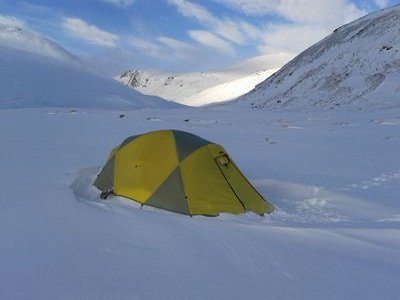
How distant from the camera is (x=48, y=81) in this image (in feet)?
110

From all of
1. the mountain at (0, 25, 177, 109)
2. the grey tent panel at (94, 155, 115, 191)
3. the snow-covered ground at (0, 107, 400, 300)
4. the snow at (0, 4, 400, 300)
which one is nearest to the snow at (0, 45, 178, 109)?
the mountain at (0, 25, 177, 109)

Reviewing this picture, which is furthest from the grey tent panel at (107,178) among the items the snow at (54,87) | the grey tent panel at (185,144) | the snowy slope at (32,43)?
the snowy slope at (32,43)

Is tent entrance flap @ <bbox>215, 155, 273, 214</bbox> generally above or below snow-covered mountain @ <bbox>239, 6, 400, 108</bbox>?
below

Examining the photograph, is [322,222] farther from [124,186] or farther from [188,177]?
[124,186]

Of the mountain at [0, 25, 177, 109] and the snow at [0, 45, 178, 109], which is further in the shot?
the mountain at [0, 25, 177, 109]

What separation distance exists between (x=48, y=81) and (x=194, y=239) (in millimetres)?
30253

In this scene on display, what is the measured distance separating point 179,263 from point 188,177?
119 inches

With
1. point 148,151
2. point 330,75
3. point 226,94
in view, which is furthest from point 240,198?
point 226,94

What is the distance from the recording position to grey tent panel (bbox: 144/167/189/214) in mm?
7176

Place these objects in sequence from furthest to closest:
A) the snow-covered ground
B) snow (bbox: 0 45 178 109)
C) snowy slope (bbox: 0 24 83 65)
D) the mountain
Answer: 1. snowy slope (bbox: 0 24 83 65)
2. the mountain
3. snow (bbox: 0 45 178 109)
4. the snow-covered ground

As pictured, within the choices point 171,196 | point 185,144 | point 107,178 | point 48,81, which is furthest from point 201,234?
point 48,81

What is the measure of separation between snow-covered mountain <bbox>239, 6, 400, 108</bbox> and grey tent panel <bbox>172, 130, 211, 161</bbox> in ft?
114

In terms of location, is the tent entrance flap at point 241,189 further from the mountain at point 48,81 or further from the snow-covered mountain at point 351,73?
the snow-covered mountain at point 351,73

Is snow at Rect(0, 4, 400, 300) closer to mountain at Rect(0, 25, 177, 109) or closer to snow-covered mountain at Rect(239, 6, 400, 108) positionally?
mountain at Rect(0, 25, 177, 109)
